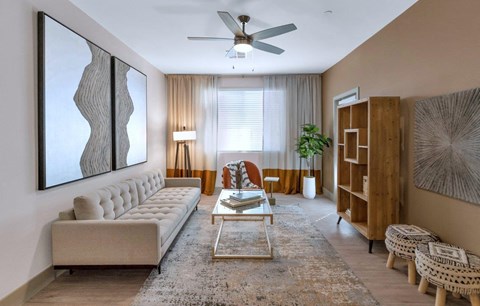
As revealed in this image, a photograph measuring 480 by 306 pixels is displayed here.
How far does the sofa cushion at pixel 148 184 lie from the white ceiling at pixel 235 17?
1956mm

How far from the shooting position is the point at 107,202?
3.04 m

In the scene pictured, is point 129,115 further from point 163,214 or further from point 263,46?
point 263,46

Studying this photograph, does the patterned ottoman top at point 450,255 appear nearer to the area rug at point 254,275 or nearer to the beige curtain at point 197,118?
the area rug at point 254,275

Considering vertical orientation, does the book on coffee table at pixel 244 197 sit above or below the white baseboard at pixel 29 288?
above

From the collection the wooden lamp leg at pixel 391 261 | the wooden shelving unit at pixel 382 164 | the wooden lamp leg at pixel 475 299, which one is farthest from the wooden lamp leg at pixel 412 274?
the wooden shelving unit at pixel 382 164

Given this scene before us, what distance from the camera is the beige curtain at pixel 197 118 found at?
6.35 m

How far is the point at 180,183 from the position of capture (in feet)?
16.3

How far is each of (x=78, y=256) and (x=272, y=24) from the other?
3240 mm

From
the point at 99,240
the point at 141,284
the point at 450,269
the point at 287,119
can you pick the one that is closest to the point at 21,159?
the point at 99,240

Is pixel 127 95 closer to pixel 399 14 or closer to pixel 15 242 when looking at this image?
pixel 15 242

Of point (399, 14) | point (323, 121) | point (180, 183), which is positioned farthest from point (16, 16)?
point (323, 121)

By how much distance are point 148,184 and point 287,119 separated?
3459 mm

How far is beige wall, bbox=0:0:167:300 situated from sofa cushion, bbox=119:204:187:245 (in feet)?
2.38

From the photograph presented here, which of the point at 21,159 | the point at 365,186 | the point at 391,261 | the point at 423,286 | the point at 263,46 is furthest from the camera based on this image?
the point at 365,186
